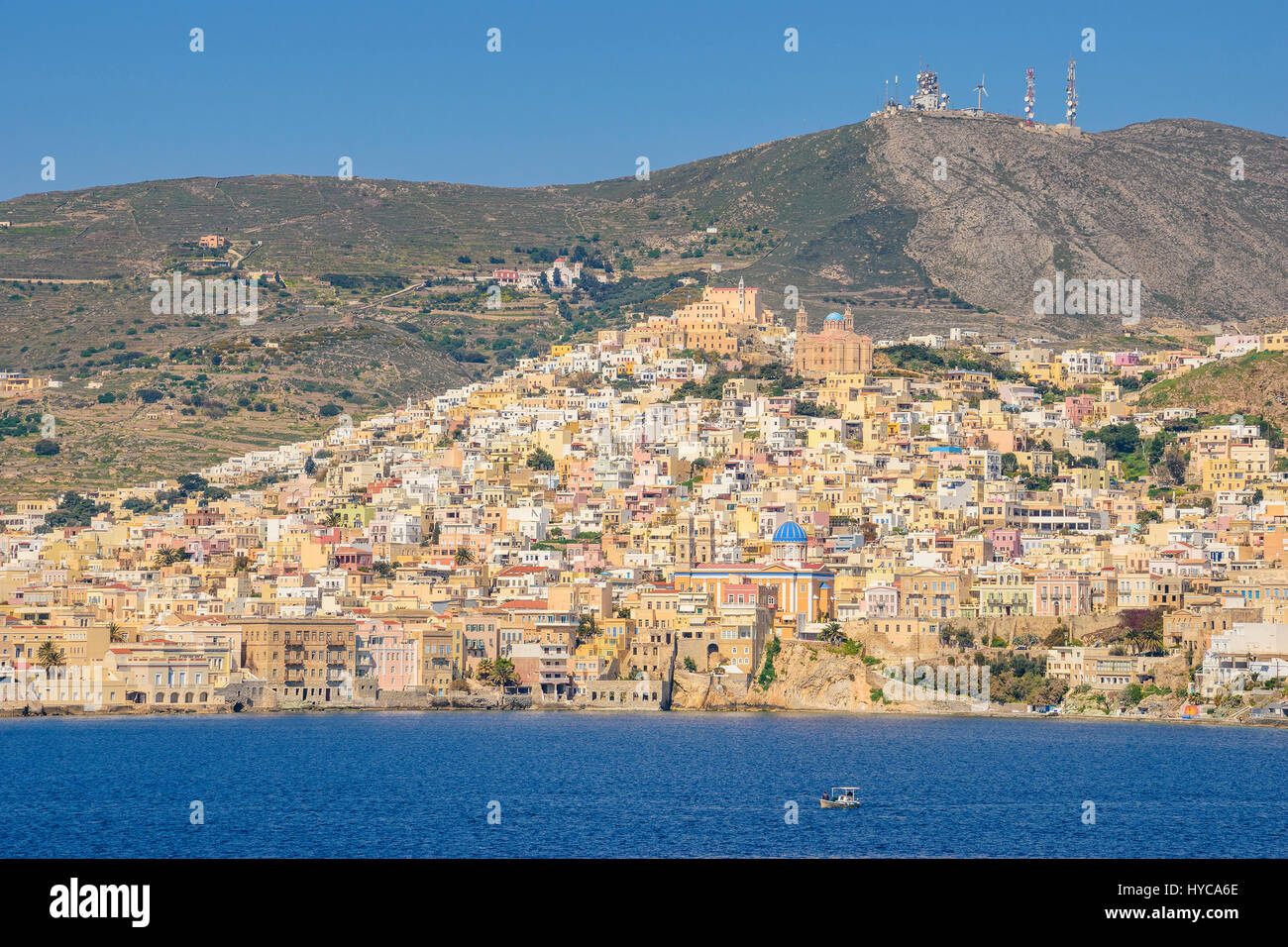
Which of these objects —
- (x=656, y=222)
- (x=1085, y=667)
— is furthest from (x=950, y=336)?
(x=1085, y=667)

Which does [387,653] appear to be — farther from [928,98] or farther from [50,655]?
[928,98]

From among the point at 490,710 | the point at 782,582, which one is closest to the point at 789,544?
the point at 782,582

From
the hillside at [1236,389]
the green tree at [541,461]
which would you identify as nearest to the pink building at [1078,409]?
the hillside at [1236,389]

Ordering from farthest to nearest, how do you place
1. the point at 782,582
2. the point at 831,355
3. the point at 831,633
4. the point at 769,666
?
the point at 831,355 → the point at 782,582 → the point at 831,633 → the point at 769,666

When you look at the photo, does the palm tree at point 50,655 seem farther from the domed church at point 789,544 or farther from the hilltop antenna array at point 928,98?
the hilltop antenna array at point 928,98

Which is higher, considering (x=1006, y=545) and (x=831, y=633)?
(x=1006, y=545)
